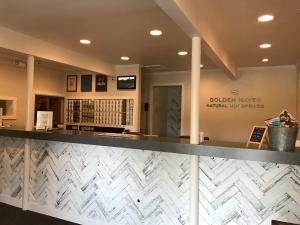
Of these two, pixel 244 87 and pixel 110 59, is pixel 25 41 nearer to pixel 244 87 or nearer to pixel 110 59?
pixel 110 59

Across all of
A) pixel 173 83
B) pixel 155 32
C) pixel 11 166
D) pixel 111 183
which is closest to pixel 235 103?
pixel 173 83

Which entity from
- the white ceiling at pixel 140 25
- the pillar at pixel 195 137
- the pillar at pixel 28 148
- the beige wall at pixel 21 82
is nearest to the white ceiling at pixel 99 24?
the white ceiling at pixel 140 25

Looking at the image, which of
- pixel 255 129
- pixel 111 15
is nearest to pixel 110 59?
pixel 111 15

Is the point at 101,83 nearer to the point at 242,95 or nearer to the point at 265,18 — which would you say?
the point at 242,95

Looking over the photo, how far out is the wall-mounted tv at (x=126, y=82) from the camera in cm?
587

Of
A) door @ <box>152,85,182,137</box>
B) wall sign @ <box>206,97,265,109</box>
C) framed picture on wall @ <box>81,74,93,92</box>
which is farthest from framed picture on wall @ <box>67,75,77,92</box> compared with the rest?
wall sign @ <box>206,97,265,109</box>

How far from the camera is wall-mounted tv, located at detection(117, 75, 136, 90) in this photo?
231 inches

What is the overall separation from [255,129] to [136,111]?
348 centimetres

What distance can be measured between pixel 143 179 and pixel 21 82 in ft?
13.4

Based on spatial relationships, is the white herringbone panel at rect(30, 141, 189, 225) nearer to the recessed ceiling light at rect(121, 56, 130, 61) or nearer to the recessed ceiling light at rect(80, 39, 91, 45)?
the recessed ceiling light at rect(80, 39, 91, 45)

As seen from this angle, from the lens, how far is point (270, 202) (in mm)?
2377

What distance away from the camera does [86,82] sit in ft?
21.4

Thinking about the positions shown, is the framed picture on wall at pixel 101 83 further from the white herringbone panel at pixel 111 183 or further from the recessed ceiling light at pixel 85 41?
the white herringbone panel at pixel 111 183

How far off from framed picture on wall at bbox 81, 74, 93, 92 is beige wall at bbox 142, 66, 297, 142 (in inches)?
77.4
